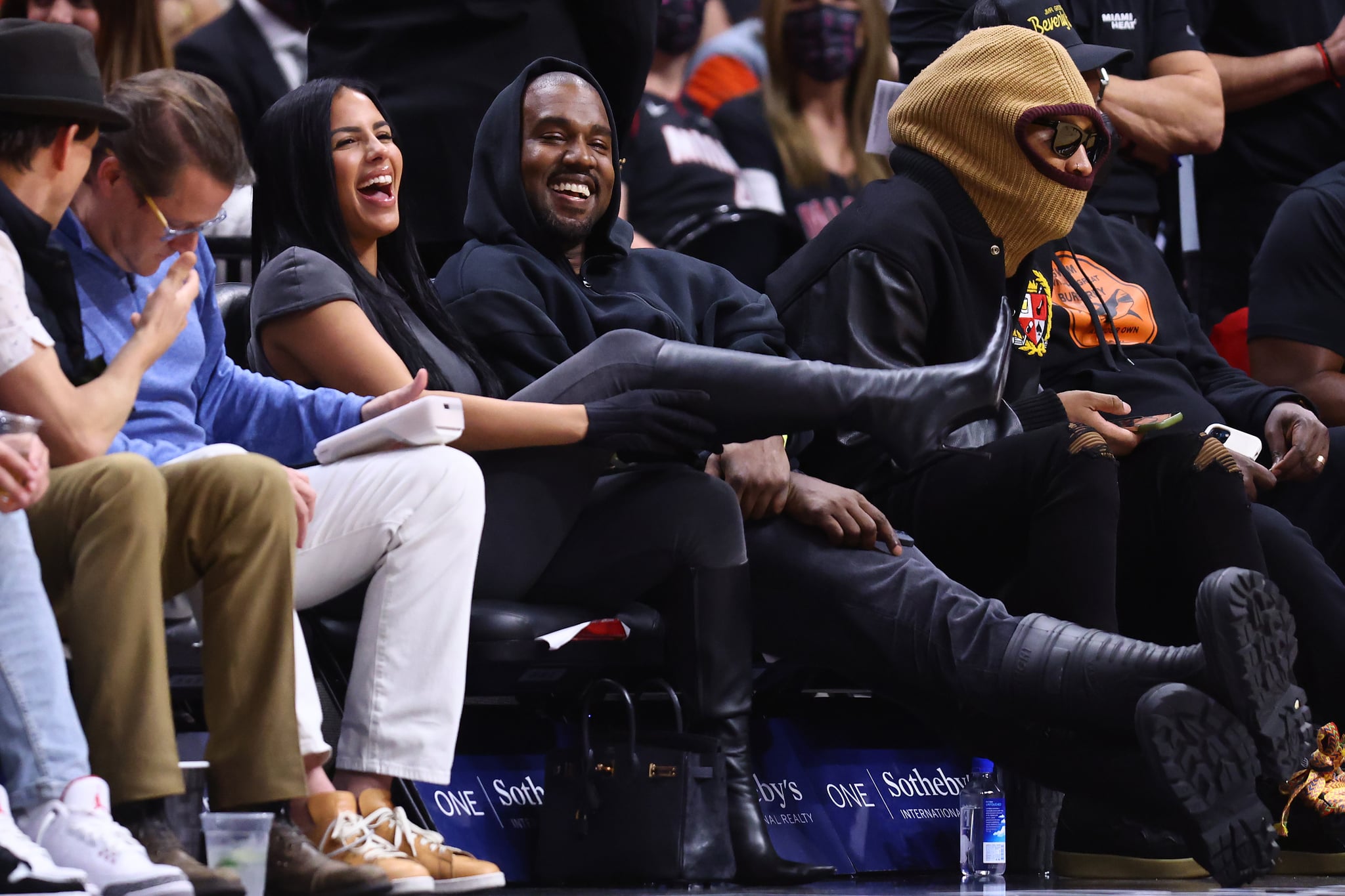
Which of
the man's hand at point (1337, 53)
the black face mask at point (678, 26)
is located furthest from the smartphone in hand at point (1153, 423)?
the black face mask at point (678, 26)

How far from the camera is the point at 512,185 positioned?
3.44 meters

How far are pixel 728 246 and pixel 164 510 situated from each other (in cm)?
251

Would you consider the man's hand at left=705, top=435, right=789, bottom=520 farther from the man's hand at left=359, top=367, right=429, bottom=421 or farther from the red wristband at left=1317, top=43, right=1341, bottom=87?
the red wristband at left=1317, top=43, right=1341, bottom=87

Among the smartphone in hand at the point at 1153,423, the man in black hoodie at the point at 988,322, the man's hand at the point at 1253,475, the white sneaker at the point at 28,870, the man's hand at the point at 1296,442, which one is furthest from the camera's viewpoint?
the man's hand at the point at 1296,442

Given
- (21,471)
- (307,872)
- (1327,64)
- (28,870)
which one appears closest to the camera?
(28,870)

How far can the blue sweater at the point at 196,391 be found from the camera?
2.49 metres

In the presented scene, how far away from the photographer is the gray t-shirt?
2.88 meters

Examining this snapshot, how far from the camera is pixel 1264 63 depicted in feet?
16.1

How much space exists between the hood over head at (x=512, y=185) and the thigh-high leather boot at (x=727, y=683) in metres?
0.89

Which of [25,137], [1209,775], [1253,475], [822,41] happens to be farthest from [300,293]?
[822,41]

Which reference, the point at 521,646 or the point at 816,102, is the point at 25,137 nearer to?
the point at 521,646

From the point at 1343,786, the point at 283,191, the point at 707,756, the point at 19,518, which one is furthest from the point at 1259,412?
the point at 19,518

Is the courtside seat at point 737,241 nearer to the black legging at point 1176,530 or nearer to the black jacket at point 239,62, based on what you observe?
the black jacket at point 239,62

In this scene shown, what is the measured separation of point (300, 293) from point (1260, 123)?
313 centimetres
